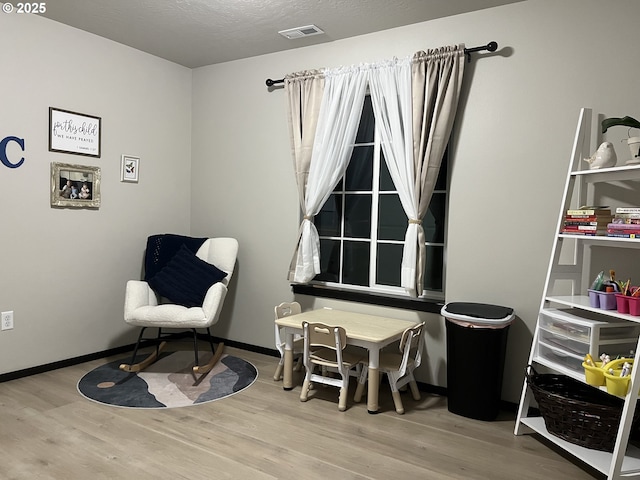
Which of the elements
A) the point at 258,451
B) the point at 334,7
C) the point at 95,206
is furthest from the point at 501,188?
the point at 95,206

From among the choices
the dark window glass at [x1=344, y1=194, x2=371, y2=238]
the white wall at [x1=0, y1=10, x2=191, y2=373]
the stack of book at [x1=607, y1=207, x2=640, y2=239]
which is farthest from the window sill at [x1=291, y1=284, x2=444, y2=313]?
the white wall at [x1=0, y1=10, x2=191, y2=373]

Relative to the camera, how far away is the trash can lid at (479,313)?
9.27ft

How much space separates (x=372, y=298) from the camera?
3.65 metres

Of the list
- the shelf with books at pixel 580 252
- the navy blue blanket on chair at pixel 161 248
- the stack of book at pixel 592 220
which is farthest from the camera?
the navy blue blanket on chair at pixel 161 248

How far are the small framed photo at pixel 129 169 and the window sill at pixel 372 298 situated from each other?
165cm

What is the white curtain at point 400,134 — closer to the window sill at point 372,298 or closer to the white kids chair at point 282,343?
the window sill at point 372,298

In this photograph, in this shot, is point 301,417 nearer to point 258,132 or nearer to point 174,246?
point 174,246

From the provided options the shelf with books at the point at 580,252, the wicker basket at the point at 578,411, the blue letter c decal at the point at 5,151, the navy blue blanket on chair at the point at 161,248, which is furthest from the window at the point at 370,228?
the blue letter c decal at the point at 5,151

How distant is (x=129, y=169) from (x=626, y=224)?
3590 mm

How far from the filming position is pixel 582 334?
244 cm

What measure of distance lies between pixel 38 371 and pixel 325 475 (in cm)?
243

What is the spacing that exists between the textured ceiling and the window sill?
75.9 inches

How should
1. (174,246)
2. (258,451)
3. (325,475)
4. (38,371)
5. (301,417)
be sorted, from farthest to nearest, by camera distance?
(174,246) < (38,371) < (301,417) < (258,451) < (325,475)

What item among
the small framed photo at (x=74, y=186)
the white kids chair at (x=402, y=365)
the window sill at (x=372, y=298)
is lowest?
the white kids chair at (x=402, y=365)
